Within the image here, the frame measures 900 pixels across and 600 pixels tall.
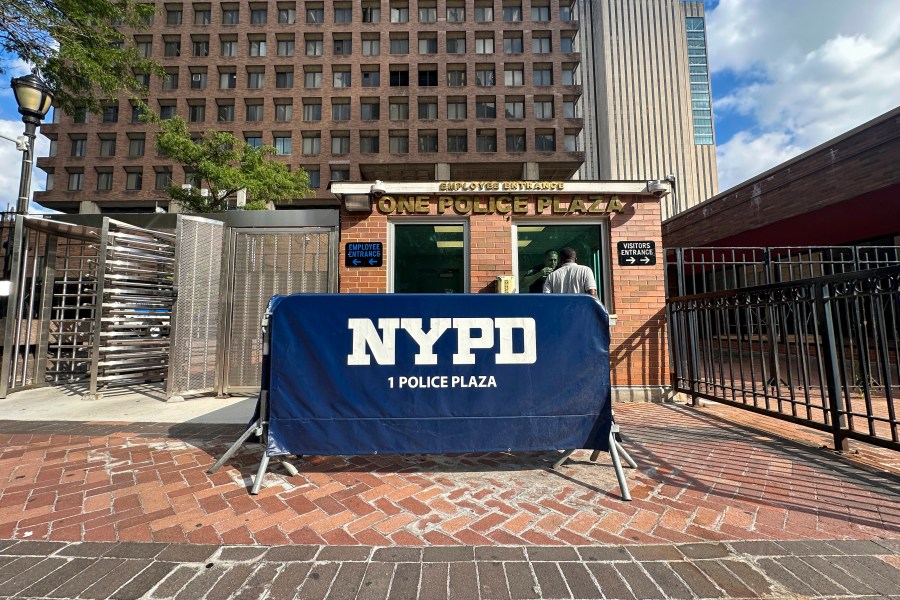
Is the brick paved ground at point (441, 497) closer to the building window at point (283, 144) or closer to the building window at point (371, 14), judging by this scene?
the building window at point (283, 144)

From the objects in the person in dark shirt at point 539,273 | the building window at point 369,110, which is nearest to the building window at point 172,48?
the building window at point 369,110

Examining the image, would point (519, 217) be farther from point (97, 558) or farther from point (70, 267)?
point (70, 267)

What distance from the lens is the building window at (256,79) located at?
1339 inches

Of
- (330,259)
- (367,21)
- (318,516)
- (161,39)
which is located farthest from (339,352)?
(161,39)

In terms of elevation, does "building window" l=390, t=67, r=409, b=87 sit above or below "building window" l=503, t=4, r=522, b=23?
below

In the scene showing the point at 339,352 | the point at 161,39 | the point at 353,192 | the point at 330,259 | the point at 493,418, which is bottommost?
the point at 493,418

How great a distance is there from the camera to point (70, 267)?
7.54 meters

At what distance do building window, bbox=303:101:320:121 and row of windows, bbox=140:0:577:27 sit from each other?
25.9ft

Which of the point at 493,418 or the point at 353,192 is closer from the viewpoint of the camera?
the point at 493,418

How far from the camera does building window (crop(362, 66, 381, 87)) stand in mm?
34000

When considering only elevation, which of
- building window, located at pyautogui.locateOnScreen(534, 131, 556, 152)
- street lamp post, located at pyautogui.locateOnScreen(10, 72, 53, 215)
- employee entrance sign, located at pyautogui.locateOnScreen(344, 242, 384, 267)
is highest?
building window, located at pyautogui.locateOnScreen(534, 131, 556, 152)

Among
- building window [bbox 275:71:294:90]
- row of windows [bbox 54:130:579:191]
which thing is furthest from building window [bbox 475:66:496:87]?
building window [bbox 275:71:294:90]

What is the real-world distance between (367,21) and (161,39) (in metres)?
18.9

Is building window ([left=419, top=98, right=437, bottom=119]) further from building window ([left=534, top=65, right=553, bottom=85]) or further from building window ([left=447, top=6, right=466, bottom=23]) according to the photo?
building window ([left=534, top=65, right=553, bottom=85])
